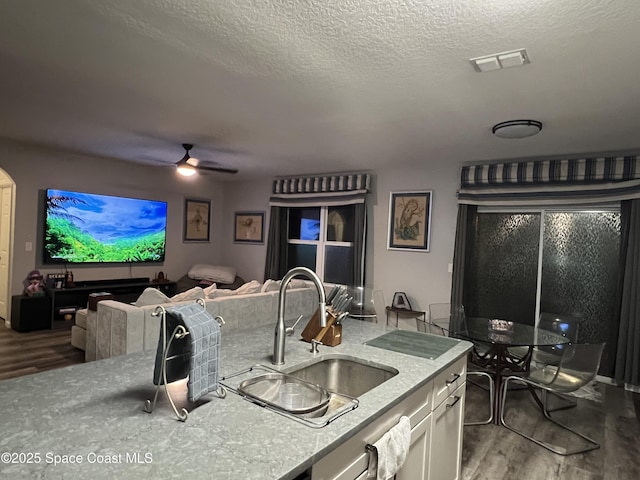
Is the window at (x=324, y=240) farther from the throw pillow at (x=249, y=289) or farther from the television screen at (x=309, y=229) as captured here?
the throw pillow at (x=249, y=289)

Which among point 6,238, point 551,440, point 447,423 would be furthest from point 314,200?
point 447,423

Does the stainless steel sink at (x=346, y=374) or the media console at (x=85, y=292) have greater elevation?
the stainless steel sink at (x=346, y=374)

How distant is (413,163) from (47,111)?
4.05 m

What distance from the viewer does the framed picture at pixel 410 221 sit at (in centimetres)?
515

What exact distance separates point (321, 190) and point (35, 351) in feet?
13.7

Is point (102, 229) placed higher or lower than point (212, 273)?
higher

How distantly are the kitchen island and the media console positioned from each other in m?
4.41

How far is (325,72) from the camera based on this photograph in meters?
2.39

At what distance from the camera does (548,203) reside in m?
4.33

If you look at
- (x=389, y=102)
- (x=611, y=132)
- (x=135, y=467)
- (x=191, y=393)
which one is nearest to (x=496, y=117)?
(x=389, y=102)

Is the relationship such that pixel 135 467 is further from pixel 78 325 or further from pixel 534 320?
pixel 534 320

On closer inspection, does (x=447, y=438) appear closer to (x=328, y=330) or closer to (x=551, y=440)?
(x=328, y=330)

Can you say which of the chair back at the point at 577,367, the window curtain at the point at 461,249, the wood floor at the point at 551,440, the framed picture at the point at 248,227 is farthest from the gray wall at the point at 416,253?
the framed picture at the point at 248,227

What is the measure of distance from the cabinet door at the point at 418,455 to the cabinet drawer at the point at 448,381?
122 millimetres
